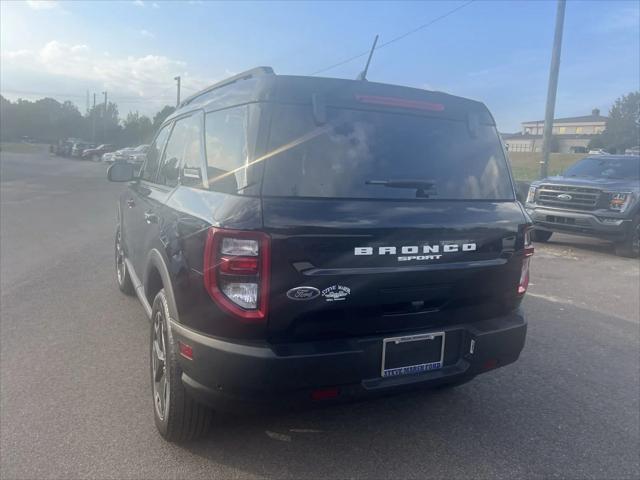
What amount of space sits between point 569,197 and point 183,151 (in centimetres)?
808

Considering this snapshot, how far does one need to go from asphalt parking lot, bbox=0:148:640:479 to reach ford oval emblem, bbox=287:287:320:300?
102cm

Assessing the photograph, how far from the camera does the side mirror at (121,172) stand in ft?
16.4

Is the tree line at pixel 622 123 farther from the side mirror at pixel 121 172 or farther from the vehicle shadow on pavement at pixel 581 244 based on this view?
the side mirror at pixel 121 172

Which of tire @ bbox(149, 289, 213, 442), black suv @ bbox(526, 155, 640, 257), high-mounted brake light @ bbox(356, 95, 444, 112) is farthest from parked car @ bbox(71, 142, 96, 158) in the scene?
high-mounted brake light @ bbox(356, 95, 444, 112)

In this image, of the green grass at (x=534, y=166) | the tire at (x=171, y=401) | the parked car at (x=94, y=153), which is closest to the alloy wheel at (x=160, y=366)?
the tire at (x=171, y=401)

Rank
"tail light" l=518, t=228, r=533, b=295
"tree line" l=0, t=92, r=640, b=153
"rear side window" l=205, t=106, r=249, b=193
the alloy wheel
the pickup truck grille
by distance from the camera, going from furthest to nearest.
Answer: "tree line" l=0, t=92, r=640, b=153 < the pickup truck grille < "tail light" l=518, t=228, r=533, b=295 < the alloy wheel < "rear side window" l=205, t=106, r=249, b=193

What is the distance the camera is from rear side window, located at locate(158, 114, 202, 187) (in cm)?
322

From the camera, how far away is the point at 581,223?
929 centimetres

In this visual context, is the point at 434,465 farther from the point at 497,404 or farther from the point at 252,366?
the point at 252,366

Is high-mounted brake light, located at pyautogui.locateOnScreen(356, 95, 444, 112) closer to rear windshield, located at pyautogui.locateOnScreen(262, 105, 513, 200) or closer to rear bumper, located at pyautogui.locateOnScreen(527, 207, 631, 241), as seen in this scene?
rear windshield, located at pyautogui.locateOnScreen(262, 105, 513, 200)

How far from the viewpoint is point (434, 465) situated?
2883mm

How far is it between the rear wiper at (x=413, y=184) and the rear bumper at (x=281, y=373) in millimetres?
798

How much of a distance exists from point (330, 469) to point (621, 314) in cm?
450

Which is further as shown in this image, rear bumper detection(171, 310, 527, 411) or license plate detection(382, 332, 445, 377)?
license plate detection(382, 332, 445, 377)
